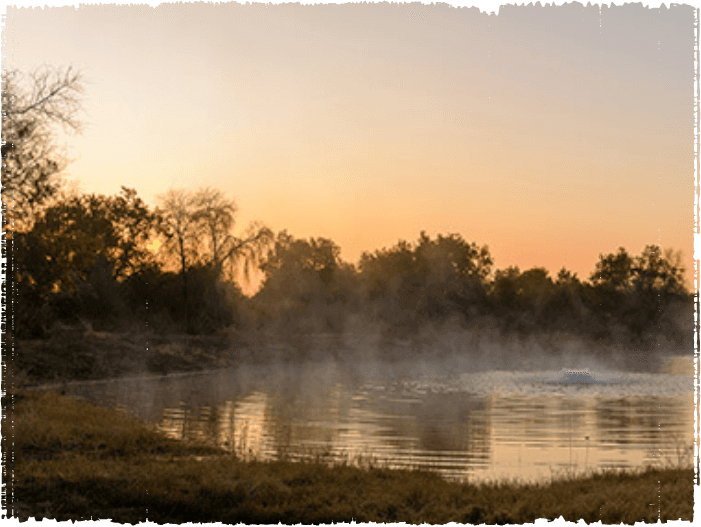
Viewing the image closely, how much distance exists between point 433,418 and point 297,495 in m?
18.3

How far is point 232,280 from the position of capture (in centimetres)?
8181

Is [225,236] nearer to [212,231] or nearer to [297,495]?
[212,231]

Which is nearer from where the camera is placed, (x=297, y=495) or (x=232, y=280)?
(x=297, y=495)

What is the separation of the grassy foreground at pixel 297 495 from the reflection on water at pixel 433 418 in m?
2.59

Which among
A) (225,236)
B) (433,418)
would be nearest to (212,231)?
(225,236)

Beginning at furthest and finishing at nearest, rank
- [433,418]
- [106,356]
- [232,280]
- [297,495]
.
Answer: [232,280] < [106,356] < [433,418] < [297,495]

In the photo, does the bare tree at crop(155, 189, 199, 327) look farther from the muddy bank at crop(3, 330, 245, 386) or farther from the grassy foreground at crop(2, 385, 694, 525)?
the grassy foreground at crop(2, 385, 694, 525)

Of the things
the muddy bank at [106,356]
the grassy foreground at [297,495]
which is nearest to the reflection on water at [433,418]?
the muddy bank at [106,356]

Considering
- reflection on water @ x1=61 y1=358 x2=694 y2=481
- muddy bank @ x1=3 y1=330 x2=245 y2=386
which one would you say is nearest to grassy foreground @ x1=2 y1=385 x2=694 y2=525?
reflection on water @ x1=61 y1=358 x2=694 y2=481

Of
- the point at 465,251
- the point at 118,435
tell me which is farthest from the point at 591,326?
the point at 118,435

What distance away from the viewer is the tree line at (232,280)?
2706 cm

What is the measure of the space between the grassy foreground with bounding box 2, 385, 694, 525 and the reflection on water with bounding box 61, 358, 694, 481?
2589 mm

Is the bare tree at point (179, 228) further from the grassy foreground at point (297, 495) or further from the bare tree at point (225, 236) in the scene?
the grassy foreground at point (297, 495)

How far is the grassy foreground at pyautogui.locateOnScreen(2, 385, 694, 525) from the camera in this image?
42.7ft
